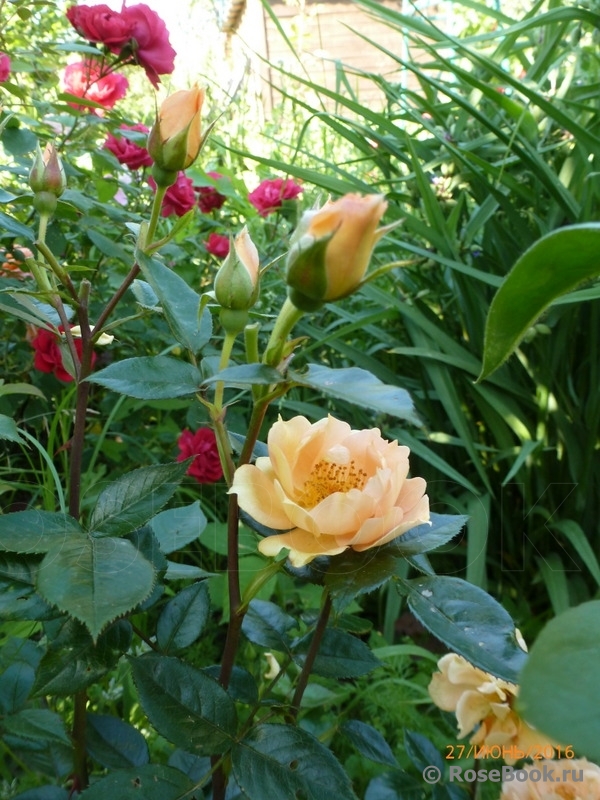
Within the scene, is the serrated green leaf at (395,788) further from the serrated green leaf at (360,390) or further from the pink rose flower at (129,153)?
the pink rose flower at (129,153)

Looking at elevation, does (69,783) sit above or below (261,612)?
below

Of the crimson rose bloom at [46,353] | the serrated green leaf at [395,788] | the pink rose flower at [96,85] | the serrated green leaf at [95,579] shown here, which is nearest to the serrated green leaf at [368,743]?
the serrated green leaf at [395,788]

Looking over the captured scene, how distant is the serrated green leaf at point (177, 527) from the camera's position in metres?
0.45

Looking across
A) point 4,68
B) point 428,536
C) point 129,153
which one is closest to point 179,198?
point 129,153

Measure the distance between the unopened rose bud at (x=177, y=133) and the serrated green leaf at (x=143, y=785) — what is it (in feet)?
1.04

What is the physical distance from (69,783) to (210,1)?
9.43ft

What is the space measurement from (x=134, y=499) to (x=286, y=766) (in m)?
0.15

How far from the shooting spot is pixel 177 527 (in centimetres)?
47

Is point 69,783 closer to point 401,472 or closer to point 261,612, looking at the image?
point 261,612

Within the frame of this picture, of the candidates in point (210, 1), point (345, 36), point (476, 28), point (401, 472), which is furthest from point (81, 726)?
point (345, 36)

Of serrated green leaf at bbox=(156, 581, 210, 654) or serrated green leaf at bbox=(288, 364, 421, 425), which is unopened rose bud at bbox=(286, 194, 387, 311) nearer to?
serrated green leaf at bbox=(288, 364, 421, 425)

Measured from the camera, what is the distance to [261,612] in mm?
458

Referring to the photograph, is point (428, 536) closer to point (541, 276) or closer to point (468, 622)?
point (468, 622)

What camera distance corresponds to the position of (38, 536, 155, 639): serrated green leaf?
0.89 feet
